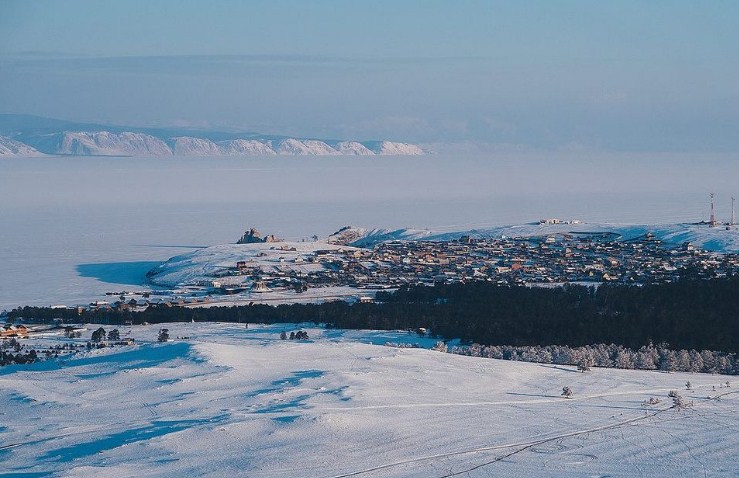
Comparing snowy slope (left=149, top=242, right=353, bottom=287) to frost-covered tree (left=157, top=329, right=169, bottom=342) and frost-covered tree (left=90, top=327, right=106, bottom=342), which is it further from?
frost-covered tree (left=90, top=327, right=106, bottom=342)

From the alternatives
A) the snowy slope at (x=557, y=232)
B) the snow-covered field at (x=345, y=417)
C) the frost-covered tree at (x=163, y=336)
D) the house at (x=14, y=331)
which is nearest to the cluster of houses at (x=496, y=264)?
the snowy slope at (x=557, y=232)

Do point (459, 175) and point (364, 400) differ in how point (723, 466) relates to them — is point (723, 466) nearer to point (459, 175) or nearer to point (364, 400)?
point (364, 400)

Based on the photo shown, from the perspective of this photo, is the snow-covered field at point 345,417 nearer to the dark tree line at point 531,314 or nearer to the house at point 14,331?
the dark tree line at point 531,314

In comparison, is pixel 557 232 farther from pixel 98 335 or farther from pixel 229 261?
pixel 98 335

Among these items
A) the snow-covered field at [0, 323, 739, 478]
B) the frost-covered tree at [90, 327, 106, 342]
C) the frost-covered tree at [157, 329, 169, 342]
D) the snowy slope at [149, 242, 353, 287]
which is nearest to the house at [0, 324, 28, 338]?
the frost-covered tree at [90, 327, 106, 342]

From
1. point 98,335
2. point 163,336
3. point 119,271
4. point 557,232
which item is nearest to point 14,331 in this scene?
point 98,335

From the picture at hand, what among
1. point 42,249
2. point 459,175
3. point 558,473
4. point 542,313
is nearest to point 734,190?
point 459,175
